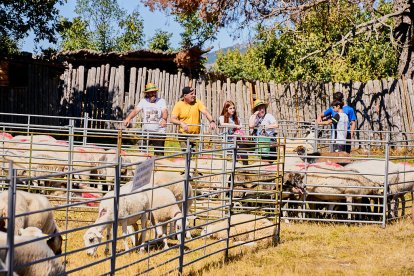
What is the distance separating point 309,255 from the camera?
403 inches

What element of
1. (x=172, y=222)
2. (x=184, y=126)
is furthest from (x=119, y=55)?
(x=172, y=222)

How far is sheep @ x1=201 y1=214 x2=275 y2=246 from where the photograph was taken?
1077cm

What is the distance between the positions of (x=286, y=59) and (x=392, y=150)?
10.6m

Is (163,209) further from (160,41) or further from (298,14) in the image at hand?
(160,41)

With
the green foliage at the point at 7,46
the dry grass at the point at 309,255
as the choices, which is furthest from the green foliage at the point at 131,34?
the dry grass at the point at 309,255

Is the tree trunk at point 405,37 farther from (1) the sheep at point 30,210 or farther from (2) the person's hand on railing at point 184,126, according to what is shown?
(1) the sheep at point 30,210

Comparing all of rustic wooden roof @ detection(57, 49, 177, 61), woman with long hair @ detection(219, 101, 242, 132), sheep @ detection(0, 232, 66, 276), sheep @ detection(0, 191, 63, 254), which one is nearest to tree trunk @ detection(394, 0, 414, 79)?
rustic wooden roof @ detection(57, 49, 177, 61)

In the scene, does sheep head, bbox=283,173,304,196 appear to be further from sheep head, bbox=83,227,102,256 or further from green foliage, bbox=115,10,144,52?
green foliage, bbox=115,10,144,52

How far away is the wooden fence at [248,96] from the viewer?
23484 mm

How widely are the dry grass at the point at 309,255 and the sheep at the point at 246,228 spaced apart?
7.0 inches

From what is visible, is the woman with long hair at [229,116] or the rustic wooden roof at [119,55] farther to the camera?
the rustic wooden roof at [119,55]

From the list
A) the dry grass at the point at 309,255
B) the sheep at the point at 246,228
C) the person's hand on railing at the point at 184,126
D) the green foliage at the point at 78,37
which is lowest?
the dry grass at the point at 309,255

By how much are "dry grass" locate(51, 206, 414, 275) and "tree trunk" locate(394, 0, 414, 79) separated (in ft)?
38.8

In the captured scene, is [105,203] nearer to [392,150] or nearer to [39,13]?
[392,150]
